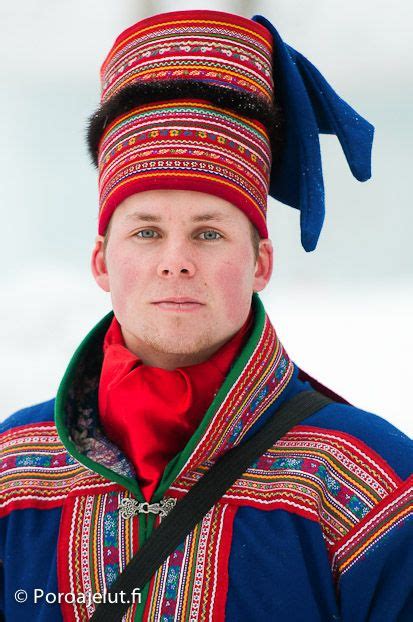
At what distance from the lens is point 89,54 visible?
19.0ft

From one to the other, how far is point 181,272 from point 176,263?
0.02 m

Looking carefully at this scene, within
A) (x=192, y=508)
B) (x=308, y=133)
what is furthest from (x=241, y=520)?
(x=308, y=133)

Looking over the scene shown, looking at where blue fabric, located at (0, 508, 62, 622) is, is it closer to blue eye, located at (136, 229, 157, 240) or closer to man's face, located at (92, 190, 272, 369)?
man's face, located at (92, 190, 272, 369)

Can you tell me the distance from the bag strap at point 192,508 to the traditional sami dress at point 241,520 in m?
0.01

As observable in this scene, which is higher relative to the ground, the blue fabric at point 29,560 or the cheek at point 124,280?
the cheek at point 124,280

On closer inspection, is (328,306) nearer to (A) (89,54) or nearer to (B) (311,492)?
(A) (89,54)

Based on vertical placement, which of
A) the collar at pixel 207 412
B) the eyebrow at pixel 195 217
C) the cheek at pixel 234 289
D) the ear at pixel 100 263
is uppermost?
the eyebrow at pixel 195 217

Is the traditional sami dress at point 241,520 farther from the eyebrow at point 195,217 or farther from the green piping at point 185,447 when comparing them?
the eyebrow at point 195,217

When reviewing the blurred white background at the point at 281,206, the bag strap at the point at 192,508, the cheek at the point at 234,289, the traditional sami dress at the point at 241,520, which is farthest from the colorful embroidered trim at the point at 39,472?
the blurred white background at the point at 281,206

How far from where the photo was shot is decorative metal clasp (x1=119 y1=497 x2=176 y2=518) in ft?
5.98

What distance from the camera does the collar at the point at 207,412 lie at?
5.97ft

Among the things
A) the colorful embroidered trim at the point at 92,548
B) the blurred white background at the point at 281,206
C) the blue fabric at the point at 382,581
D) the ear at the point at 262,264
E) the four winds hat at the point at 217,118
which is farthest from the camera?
the blurred white background at the point at 281,206

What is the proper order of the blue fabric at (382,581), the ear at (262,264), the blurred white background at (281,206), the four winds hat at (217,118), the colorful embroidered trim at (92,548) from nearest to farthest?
1. the blue fabric at (382,581)
2. the colorful embroidered trim at (92,548)
3. the four winds hat at (217,118)
4. the ear at (262,264)
5. the blurred white background at (281,206)

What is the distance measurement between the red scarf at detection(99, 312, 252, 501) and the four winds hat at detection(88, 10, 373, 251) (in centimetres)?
31
